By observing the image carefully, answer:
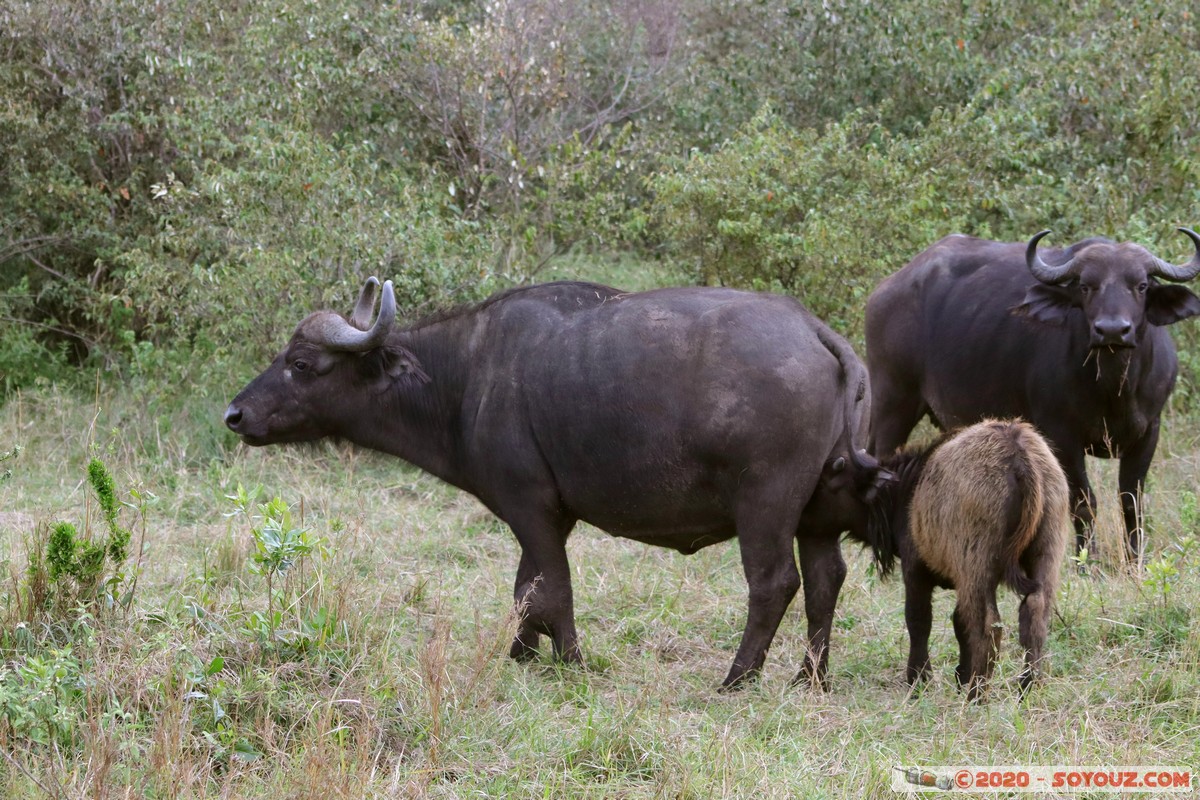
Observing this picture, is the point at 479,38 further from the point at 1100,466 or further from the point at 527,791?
the point at 527,791

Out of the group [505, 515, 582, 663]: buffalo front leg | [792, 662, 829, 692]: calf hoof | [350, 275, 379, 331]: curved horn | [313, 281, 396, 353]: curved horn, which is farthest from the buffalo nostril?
[350, 275, 379, 331]: curved horn

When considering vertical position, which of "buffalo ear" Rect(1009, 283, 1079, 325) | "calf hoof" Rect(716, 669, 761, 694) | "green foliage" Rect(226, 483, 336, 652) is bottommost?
"calf hoof" Rect(716, 669, 761, 694)

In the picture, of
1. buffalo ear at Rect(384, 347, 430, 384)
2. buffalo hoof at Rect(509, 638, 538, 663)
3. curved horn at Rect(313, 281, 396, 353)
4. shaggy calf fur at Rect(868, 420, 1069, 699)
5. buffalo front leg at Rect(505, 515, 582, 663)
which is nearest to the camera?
shaggy calf fur at Rect(868, 420, 1069, 699)

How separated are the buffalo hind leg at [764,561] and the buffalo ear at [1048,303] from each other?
8.58 feet

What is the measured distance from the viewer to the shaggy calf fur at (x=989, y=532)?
5.28 metres

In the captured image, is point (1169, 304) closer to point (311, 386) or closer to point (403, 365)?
point (403, 365)

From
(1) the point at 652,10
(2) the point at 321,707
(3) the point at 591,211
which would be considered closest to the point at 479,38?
(3) the point at 591,211

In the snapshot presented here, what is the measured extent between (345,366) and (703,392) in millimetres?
1968

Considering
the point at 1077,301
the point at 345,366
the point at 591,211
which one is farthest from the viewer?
the point at 591,211

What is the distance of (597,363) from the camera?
235 inches

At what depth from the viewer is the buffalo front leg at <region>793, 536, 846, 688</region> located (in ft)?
19.1

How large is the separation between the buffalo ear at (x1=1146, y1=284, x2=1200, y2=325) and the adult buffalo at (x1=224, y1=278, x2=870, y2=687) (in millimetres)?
2417

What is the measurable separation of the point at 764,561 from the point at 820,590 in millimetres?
407

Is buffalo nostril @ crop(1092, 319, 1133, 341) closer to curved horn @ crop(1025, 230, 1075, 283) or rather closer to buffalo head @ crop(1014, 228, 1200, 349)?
buffalo head @ crop(1014, 228, 1200, 349)
